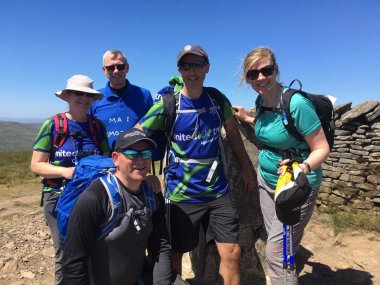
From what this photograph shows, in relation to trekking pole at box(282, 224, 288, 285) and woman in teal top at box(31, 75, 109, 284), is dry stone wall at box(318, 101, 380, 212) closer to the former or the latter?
trekking pole at box(282, 224, 288, 285)

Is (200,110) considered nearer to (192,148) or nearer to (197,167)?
(192,148)

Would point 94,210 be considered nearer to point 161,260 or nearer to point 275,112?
point 161,260

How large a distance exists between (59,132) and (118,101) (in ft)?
4.60

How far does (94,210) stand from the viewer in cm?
313

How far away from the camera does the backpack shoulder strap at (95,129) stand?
4.46 metres

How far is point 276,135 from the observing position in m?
3.96

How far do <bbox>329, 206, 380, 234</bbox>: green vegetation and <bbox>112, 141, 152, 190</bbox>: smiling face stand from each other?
6.22 m

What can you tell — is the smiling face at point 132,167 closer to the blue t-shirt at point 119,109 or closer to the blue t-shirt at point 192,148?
the blue t-shirt at point 192,148

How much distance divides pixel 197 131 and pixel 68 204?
69.9 inches

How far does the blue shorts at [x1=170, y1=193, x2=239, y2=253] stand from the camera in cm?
439

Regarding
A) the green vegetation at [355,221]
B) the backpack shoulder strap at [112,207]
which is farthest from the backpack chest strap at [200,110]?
the green vegetation at [355,221]

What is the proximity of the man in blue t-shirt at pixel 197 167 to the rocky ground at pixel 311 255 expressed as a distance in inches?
80.3

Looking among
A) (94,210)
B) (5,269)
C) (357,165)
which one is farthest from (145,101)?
(357,165)

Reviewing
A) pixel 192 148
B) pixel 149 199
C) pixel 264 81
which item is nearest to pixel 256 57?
pixel 264 81
